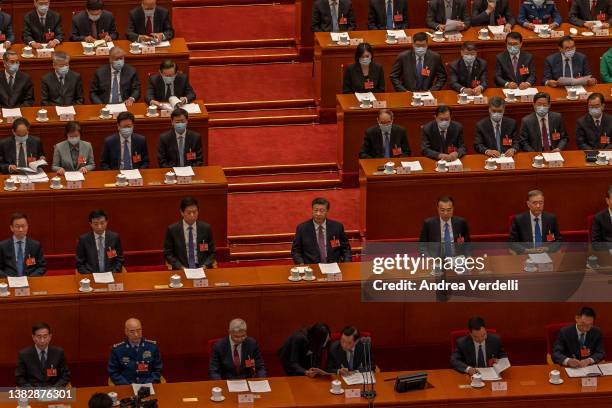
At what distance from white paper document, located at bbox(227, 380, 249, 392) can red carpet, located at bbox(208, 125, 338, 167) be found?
3.75 metres

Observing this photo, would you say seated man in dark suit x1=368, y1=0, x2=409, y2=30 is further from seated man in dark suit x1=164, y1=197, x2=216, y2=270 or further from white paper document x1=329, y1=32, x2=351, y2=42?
seated man in dark suit x1=164, y1=197, x2=216, y2=270

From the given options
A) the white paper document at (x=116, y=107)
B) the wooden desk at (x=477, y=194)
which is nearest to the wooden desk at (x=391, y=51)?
the wooden desk at (x=477, y=194)

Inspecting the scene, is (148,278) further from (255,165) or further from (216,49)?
(216,49)

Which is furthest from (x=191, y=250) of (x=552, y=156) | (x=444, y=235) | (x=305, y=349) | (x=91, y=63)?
(x=552, y=156)

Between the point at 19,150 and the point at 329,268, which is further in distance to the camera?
the point at 19,150

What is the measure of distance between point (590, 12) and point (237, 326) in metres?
6.49

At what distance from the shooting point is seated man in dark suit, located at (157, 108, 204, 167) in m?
13.9

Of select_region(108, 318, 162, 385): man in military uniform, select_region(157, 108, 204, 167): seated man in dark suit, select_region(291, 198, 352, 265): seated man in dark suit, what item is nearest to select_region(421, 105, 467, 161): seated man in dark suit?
select_region(291, 198, 352, 265): seated man in dark suit

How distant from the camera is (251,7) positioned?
1694cm

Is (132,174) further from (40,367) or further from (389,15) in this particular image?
(389,15)

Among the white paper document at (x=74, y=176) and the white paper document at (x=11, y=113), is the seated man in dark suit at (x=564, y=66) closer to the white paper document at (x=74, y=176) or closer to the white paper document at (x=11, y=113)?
the white paper document at (x=74, y=176)

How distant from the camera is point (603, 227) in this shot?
43.3 ft

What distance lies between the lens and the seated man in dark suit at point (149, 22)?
615 inches

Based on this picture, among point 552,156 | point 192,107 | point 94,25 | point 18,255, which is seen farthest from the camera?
point 94,25
